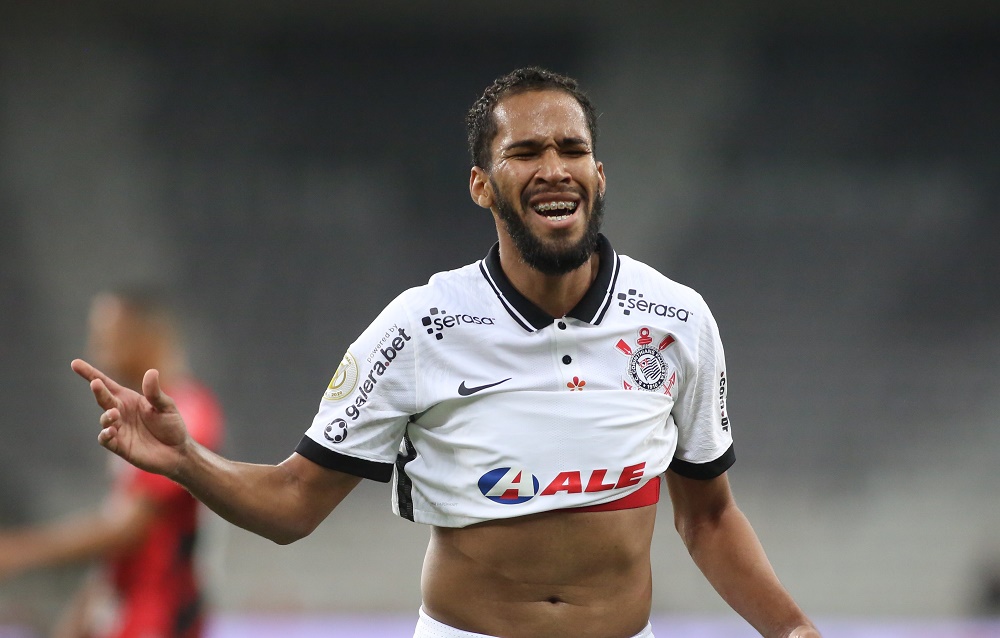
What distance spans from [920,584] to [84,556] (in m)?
5.41

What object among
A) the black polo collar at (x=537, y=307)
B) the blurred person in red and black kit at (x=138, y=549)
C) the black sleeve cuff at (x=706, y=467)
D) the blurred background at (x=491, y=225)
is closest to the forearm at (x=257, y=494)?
the black polo collar at (x=537, y=307)

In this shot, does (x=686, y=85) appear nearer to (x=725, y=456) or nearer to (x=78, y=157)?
(x=78, y=157)

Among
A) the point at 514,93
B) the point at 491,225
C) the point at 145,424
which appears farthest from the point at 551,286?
the point at 491,225

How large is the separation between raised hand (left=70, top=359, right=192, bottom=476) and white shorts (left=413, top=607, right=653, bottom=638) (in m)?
0.59

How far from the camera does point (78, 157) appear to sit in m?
8.04

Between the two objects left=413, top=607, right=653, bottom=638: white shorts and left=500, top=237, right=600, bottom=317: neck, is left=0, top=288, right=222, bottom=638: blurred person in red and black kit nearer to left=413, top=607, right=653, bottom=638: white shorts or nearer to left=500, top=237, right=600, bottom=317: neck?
left=413, top=607, right=653, bottom=638: white shorts

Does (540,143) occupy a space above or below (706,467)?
above

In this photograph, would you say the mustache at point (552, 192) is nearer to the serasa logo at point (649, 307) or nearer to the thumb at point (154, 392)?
the serasa logo at point (649, 307)

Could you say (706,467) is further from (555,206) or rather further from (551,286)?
(555,206)

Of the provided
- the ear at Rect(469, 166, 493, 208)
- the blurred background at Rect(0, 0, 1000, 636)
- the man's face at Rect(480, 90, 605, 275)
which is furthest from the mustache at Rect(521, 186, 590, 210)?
the blurred background at Rect(0, 0, 1000, 636)

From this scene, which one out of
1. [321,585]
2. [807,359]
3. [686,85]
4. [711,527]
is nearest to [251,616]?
[321,585]

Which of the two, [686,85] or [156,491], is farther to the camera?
[686,85]

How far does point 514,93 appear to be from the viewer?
2352 millimetres

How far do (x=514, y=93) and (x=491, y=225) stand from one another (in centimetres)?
553
